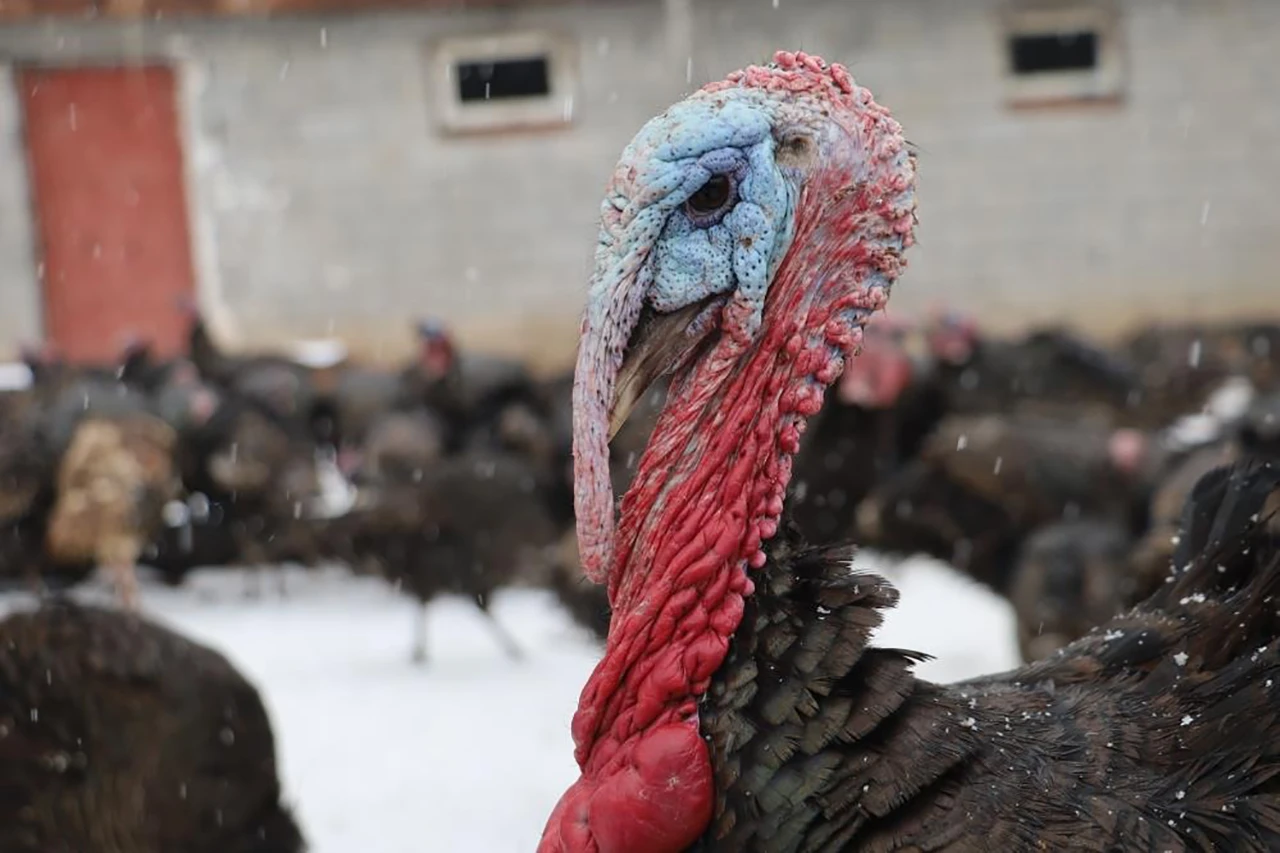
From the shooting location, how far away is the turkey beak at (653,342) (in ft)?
6.18

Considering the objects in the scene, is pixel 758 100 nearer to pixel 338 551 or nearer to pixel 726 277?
pixel 726 277

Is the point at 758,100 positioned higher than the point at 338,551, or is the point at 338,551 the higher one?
the point at 758,100

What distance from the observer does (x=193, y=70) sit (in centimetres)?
1334

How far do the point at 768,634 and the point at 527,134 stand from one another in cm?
1247

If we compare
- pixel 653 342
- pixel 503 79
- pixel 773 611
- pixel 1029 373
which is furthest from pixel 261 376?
pixel 773 611

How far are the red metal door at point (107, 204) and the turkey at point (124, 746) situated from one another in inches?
428

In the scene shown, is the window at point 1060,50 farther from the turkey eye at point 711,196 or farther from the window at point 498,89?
the turkey eye at point 711,196

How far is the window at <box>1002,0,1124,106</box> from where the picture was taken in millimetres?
14070

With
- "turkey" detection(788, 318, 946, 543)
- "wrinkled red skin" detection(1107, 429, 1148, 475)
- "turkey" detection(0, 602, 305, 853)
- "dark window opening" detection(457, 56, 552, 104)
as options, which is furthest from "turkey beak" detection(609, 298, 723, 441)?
"dark window opening" detection(457, 56, 552, 104)

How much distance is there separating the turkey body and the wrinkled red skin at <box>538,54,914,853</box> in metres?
0.06

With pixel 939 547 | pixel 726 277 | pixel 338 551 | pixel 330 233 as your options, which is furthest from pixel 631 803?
pixel 330 233

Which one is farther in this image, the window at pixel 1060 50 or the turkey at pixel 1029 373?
the window at pixel 1060 50

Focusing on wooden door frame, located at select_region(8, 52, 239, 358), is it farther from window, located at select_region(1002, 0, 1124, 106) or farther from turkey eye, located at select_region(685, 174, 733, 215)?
turkey eye, located at select_region(685, 174, 733, 215)

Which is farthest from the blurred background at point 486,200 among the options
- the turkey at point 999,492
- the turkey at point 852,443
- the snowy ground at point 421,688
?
the turkey at point 999,492
